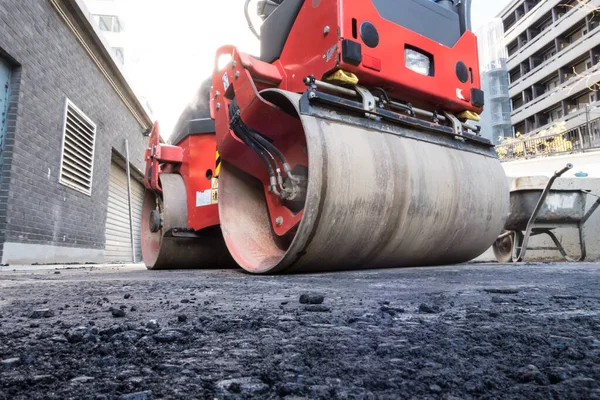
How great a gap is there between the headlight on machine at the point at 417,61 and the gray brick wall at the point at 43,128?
4.72m

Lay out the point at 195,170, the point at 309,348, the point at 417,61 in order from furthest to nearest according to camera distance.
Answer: the point at 195,170 → the point at 417,61 → the point at 309,348

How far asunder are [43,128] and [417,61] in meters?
5.33

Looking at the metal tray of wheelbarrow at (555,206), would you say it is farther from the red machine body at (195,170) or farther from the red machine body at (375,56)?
the red machine body at (195,170)

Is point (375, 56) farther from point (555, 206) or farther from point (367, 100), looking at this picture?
point (555, 206)

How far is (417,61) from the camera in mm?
2971

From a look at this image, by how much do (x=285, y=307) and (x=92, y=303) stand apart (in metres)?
0.70

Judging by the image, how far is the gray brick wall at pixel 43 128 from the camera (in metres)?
5.29

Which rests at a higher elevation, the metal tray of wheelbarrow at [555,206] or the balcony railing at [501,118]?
the balcony railing at [501,118]

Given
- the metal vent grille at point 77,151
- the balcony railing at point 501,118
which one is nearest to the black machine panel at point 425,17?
the metal vent grille at point 77,151

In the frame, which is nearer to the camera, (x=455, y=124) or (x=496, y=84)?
(x=455, y=124)

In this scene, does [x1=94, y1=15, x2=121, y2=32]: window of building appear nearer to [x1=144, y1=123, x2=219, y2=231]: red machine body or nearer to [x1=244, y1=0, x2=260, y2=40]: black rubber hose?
[x1=144, y1=123, x2=219, y2=231]: red machine body

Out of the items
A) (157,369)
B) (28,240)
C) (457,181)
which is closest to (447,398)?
(157,369)

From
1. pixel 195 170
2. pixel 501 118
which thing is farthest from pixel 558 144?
pixel 501 118

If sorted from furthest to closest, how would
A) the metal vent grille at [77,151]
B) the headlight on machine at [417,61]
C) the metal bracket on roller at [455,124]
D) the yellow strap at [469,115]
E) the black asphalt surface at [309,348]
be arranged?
the metal vent grille at [77,151] → the yellow strap at [469,115] → the metal bracket on roller at [455,124] → the headlight on machine at [417,61] → the black asphalt surface at [309,348]
